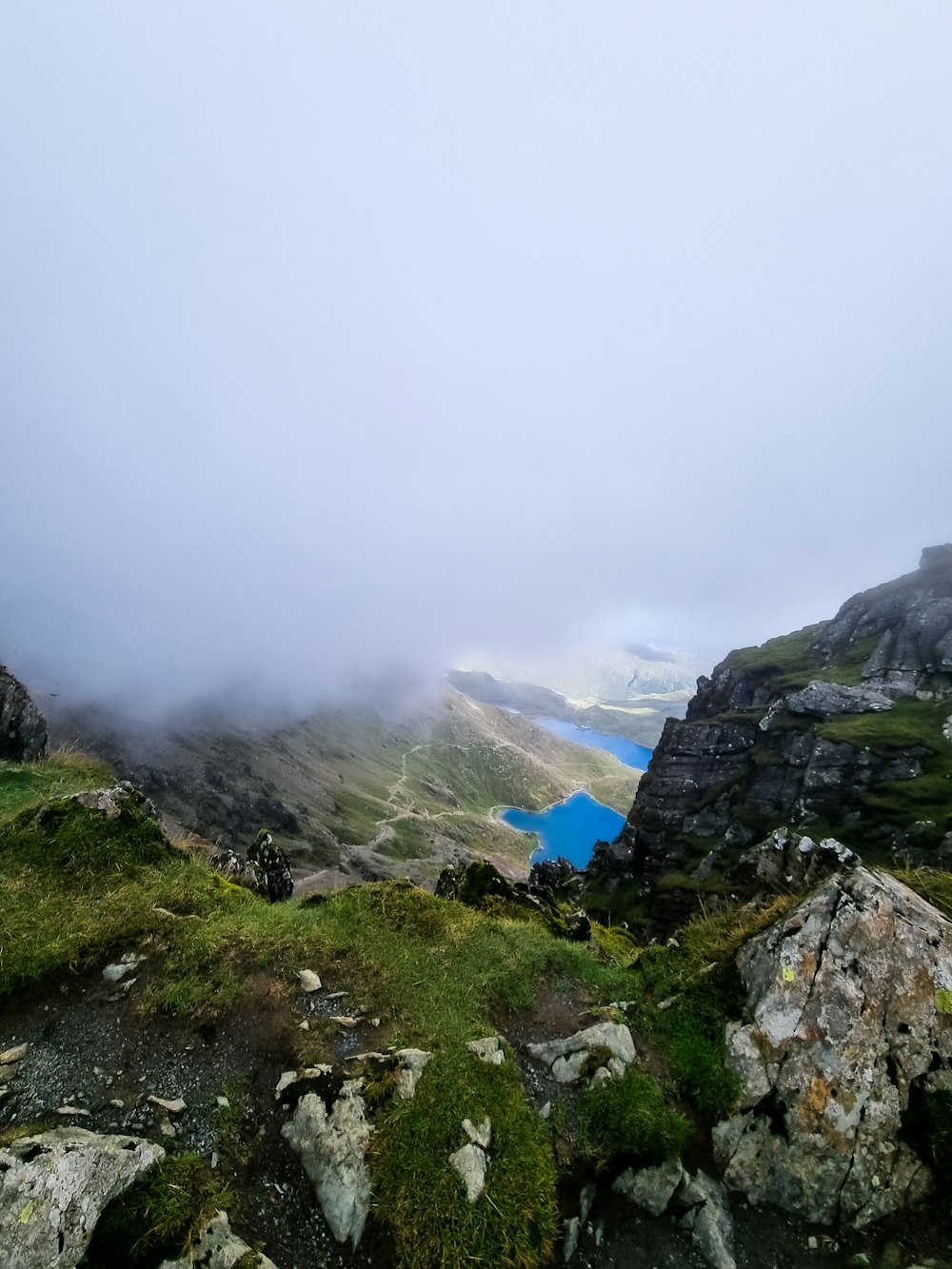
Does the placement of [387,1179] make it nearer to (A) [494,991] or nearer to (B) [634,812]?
(A) [494,991]

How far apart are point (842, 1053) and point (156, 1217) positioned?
11468 millimetres

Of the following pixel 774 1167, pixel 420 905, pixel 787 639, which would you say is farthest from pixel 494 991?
pixel 787 639

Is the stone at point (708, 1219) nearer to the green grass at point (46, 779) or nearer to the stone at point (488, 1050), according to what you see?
the stone at point (488, 1050)

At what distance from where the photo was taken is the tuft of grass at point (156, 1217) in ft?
21.9

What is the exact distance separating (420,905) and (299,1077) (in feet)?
19.1

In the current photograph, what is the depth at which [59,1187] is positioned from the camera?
6.89m

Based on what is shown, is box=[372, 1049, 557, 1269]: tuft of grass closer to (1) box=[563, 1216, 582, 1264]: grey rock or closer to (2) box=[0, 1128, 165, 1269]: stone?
(1) box=[563, 1216, 582, 1264]: grey rock

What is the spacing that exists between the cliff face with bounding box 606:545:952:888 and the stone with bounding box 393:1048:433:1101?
89.0 metres

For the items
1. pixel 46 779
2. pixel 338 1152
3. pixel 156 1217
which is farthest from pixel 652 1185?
pixel 46 779

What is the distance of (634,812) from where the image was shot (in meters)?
142

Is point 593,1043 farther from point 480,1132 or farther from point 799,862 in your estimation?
point 799,862

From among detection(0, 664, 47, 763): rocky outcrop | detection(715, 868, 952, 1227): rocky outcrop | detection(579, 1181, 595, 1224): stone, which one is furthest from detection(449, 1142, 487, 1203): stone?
detection(0, 664, 47, 763): rocky outcrop

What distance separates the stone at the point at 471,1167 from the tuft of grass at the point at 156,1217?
327 centimetres

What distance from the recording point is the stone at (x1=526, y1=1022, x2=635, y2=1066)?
10789mm
